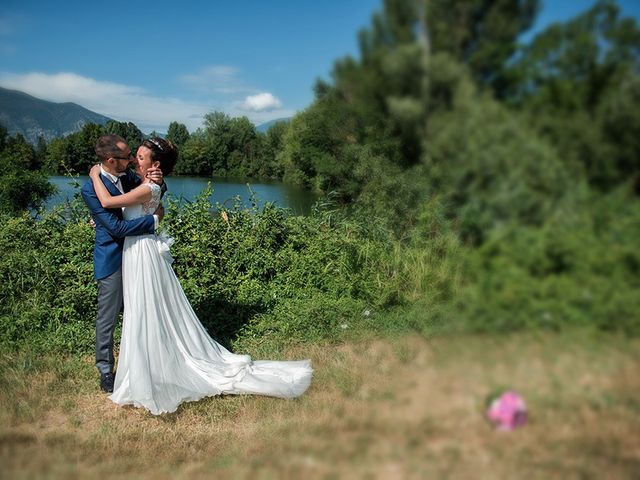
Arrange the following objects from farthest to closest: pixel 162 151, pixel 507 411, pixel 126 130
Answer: pixel 126 130
pixel 162 151
pixel 507 411

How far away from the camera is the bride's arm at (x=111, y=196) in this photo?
3.85 metres

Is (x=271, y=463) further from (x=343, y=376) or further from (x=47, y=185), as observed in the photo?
(x=47, y=185)

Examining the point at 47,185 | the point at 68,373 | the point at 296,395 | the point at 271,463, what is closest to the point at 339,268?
the point at 296,395

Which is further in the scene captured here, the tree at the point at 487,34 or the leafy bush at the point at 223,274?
the leafy bush at the point at 223,274

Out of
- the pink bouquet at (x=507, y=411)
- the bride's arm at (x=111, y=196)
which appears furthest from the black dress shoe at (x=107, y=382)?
the pink bouquet at (x=507, y=411)

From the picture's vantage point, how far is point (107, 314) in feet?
13.8

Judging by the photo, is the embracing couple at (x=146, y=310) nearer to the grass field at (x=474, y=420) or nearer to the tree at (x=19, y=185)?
the grass field at (x=474, y=420)

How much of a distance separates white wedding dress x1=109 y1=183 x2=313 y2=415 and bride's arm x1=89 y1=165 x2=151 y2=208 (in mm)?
146

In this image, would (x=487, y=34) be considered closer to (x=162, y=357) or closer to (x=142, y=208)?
(x=142, y=208)

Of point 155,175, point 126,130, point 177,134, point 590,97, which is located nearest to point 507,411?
point 590,97

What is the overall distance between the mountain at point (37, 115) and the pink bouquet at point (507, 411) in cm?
376

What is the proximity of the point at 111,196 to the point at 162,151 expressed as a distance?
0.61 metres

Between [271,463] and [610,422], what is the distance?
92cm

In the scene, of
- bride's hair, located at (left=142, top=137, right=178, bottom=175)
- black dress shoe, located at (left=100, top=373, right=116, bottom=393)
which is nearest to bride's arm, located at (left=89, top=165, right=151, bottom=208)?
bride's hair, located at (left=142, top=137, right=178, bottom=175)
